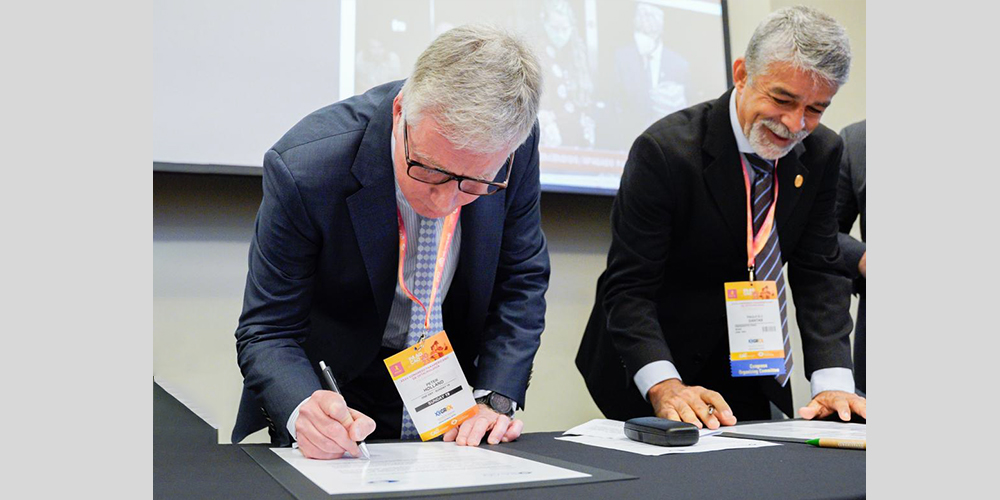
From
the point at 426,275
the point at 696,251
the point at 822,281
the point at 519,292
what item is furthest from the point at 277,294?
the point at 822,281

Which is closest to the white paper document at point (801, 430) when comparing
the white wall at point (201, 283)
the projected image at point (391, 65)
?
the projected image at point (391, 65)

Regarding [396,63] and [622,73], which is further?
[622,73]

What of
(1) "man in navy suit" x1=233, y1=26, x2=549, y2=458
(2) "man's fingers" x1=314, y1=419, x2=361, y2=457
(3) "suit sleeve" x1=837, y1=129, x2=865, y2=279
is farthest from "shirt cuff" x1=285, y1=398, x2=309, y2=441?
(3) "suit sleeve" x1=837, y1=129, x2=865, y2=279

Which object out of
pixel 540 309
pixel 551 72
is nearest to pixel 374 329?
pixel 540 309

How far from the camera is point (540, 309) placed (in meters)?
1.66

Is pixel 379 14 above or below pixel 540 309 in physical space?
above

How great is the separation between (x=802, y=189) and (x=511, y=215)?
852mm

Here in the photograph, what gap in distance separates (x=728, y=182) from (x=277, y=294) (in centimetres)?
114

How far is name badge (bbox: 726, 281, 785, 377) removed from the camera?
1.83 meters

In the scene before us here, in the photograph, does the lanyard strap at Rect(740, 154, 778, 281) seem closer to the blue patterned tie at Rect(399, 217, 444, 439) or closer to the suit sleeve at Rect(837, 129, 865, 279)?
the suit sleeve at Rect(837, 129, 865, 279)

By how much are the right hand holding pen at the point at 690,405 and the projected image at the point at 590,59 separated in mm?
1343

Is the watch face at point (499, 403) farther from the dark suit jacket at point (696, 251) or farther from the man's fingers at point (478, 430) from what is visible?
the dark suit jacket at point (696, 251)

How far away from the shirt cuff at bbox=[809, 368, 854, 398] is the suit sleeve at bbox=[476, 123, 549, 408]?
751 mm

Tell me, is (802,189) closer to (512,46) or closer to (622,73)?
(512,46)
